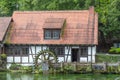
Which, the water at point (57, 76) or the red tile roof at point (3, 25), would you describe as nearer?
the water at point (57, 76)

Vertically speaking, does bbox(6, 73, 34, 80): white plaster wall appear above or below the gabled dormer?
below

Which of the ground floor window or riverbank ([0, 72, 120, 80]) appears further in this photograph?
the ground floor window

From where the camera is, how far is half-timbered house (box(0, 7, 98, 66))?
158 ft

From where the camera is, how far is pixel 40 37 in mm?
49219

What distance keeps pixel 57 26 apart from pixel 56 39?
132 cm

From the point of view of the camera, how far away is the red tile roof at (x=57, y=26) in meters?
48.5

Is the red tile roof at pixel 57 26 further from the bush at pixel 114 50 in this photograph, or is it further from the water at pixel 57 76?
the water at pixel 57 76

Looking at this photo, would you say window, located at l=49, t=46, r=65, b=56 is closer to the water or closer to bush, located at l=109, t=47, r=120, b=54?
the water

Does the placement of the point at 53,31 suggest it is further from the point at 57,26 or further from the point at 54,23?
the point at 54,23

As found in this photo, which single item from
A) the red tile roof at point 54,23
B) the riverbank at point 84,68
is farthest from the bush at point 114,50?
the riverbank at point 84,68

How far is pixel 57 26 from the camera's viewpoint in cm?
4888

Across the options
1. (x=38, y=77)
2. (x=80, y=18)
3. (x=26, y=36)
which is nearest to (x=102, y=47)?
(x=80, y=18)

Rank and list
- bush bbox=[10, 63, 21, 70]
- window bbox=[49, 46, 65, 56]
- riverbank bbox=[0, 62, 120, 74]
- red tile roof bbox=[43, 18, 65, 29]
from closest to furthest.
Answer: riverbank bbox=[0, 62, 120, 74], bush bbox=[10, 63, 21, 70], window bbox=[49, 46, 65, 56], red tile roof bbox=[43, 18, 65, 29]

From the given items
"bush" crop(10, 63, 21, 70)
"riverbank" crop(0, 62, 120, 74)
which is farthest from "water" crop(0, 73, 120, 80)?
"bush" crop(10, 63, 21, 70)
